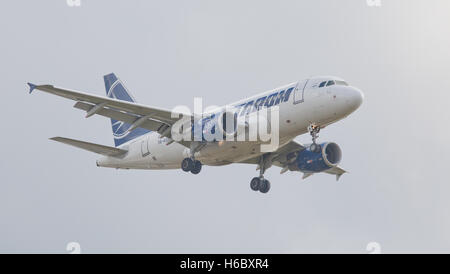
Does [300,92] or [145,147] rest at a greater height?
[300,92]

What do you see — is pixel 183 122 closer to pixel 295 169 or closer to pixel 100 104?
pixel 100 104

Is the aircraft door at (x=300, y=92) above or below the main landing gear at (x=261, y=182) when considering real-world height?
above

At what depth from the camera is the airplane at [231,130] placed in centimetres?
4450

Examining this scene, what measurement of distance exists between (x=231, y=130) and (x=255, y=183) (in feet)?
25.1

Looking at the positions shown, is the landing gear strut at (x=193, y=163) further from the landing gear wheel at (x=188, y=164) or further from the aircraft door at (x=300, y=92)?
the aircraft door at (x=300, y=92)

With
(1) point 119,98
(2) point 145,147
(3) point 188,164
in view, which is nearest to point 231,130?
(3) point 188,164

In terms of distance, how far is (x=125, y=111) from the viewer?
49062 millimetres

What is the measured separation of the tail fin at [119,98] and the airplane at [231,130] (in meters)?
0.12

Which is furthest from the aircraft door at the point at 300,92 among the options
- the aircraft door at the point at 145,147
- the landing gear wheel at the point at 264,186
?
the aircraft door at the point at 145,147

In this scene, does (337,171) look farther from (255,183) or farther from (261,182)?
(255,183)

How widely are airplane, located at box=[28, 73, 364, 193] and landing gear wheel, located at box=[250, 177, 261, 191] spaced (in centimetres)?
6

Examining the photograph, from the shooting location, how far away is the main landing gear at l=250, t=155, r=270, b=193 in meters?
52.8

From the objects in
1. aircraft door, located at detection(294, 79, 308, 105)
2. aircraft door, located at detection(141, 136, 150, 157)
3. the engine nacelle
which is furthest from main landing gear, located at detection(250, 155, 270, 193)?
aircraft door, located at detection(294, 79, 308, 105)

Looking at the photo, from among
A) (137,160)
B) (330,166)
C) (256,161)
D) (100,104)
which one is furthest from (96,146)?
(330,166)
